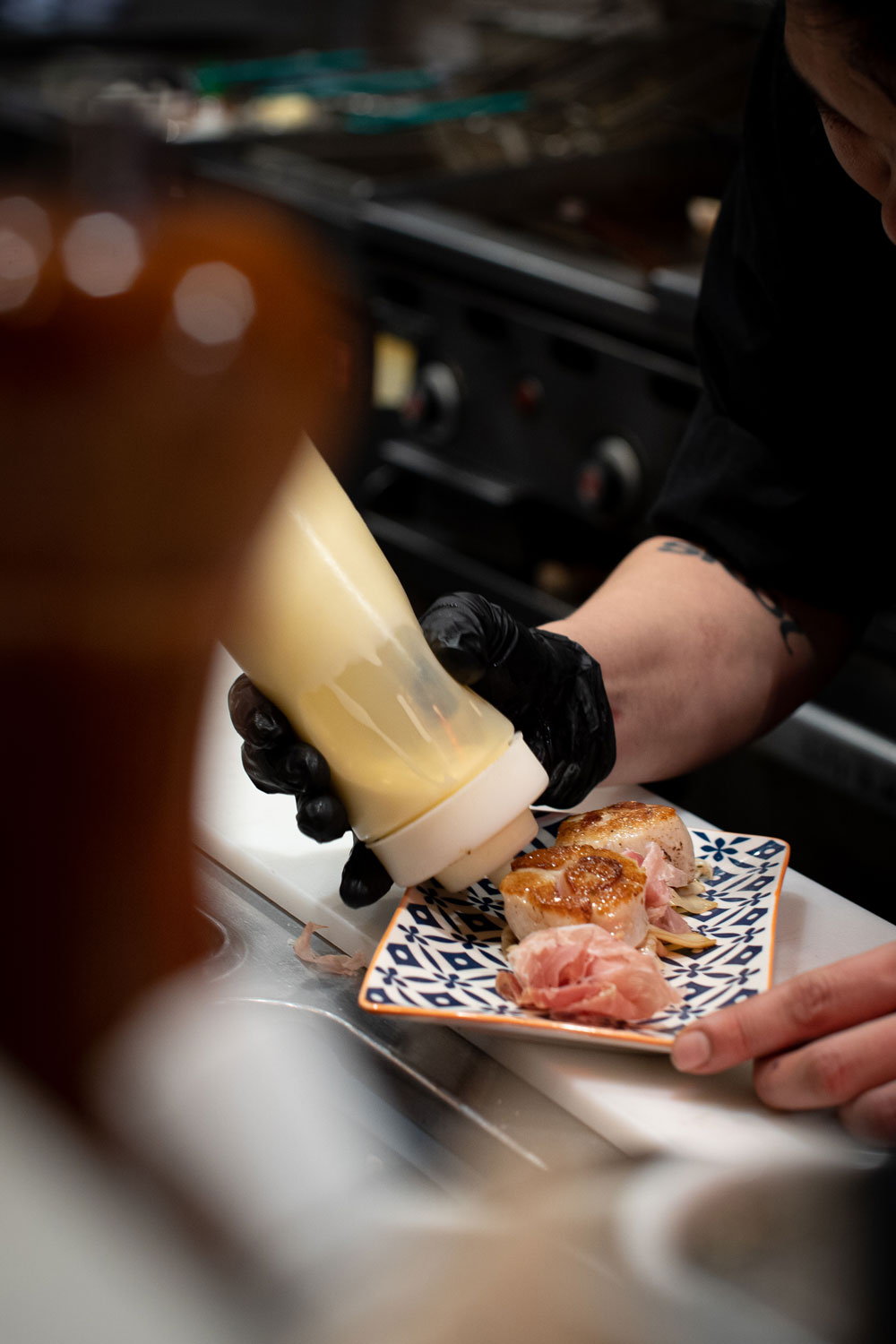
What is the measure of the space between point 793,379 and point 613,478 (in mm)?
1148

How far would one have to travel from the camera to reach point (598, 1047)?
0.90 meters

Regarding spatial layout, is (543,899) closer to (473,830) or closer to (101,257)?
(473,830)

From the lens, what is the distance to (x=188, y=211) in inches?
11.5

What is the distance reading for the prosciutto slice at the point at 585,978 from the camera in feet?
2.91

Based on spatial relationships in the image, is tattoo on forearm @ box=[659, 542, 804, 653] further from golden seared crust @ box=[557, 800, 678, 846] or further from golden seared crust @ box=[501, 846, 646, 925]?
golden seared crust @ box=[501, 846, 646, 925]

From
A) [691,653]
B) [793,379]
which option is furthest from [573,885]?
[793,379]

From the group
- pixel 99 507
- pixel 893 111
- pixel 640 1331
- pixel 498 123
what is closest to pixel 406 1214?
pixel 640 1331

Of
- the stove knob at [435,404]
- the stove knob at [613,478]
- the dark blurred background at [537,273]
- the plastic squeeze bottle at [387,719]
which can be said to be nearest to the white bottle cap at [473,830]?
the plastic squeeze bottle at [387,719]

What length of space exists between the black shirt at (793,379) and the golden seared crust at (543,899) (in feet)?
1.94

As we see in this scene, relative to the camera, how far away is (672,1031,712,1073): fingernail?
2.73 feet

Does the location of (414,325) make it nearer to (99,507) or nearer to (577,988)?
(577,988)

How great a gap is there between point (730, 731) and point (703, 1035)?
64 cm

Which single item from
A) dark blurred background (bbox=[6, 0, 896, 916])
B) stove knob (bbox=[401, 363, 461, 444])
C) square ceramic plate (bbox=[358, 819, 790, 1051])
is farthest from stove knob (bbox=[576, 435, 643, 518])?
square ceramic plate (bbox=[358, 819, 790, 1051])

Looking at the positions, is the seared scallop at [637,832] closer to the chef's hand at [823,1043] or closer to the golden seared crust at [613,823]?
the golden seared crust at [613,823]
